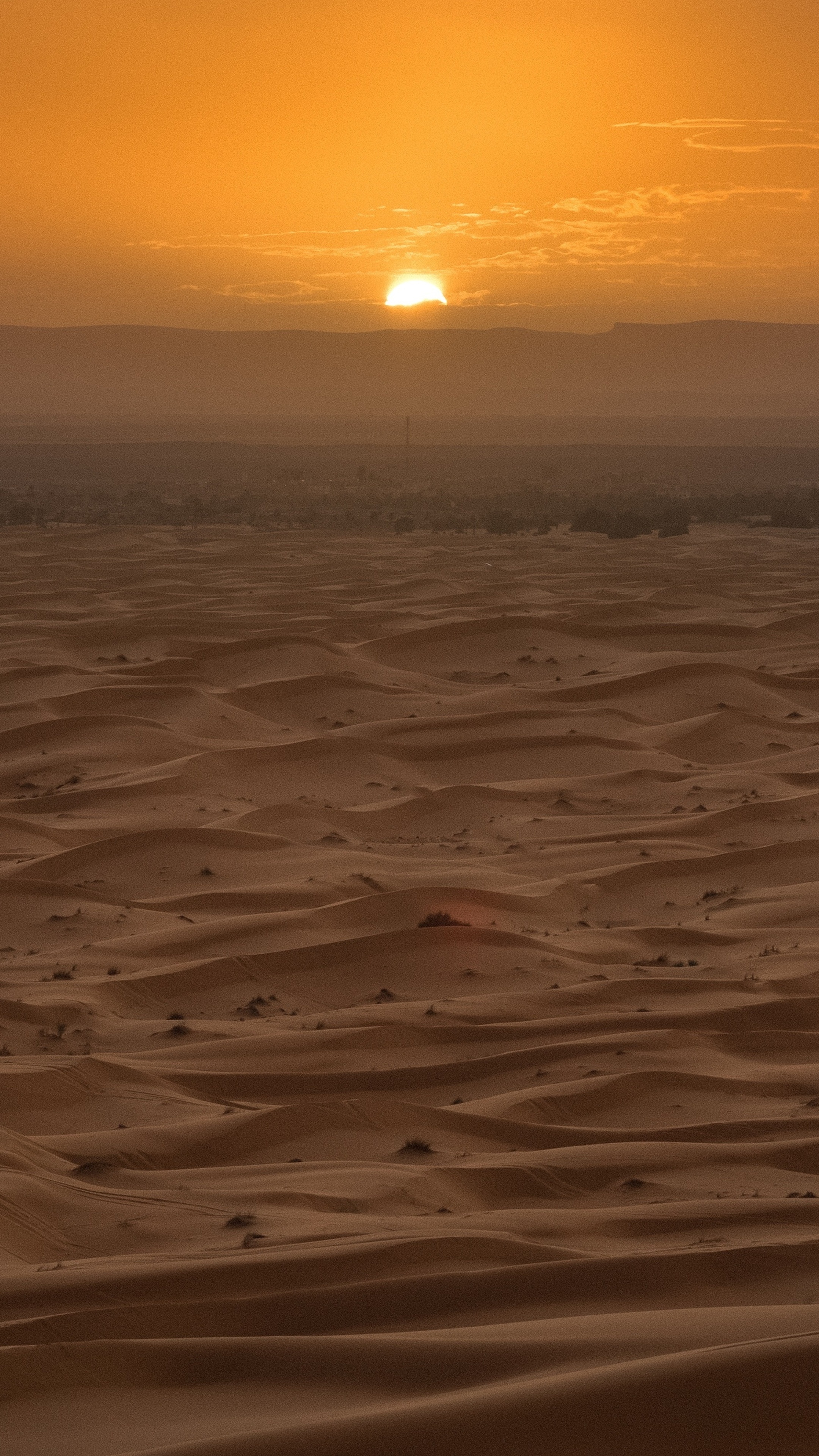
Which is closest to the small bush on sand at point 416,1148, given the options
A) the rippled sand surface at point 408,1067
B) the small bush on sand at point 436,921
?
the rippled sand surface at point 408,1067

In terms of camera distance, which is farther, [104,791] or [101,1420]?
[104,791]

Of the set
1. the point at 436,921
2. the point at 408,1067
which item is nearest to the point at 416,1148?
the point at 408,1067

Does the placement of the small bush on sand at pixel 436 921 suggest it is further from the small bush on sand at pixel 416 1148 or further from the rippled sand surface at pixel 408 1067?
the small bush on sand at pixel 416 1148

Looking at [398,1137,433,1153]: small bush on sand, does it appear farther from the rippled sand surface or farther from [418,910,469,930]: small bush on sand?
[418,910,469,930]: small bush on sand

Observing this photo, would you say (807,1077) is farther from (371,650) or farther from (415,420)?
(415,420)

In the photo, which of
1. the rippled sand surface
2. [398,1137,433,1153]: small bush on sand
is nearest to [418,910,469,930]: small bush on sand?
the rippled sand surface

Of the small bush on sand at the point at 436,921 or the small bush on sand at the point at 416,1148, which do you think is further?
the small bush on sand at the point at 436,921

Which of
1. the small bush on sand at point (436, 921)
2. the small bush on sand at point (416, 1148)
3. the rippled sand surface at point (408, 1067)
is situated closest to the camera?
the rippled sand surface at point (408, 1067)

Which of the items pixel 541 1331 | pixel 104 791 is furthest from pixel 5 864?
pixel 541 1331
